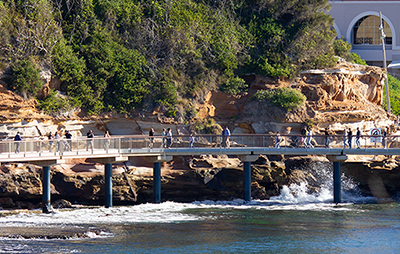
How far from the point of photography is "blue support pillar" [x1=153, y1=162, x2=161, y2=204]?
43.3 m

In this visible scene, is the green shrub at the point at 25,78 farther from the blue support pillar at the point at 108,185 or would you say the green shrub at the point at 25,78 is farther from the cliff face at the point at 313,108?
the cliff face at the point at 313,108

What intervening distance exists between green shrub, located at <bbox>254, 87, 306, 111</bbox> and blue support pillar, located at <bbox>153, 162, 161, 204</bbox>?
11369 millimetres

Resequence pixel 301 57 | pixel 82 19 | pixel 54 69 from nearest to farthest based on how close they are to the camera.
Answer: pixel 54 69 < pixel 82 19 < pixel 301 57

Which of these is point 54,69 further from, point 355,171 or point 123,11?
point 355,171

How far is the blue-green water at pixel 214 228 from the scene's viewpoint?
30.3m

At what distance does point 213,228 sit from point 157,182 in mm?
9581

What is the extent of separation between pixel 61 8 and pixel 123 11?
4.86 m

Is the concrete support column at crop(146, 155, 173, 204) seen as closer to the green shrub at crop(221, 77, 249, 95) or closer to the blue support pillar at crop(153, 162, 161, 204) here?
the blue support pillar at crop(153, 162, 161, 204)

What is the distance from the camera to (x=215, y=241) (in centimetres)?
3178

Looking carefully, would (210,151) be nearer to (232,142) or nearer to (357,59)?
(232,142)

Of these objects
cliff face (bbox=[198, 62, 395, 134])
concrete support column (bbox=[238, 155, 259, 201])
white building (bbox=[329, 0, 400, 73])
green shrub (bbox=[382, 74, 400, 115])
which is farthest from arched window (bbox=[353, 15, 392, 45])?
concrete support column (bbox=[238, 155, 259, 201])

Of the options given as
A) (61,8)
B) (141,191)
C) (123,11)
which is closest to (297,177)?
(141,191)

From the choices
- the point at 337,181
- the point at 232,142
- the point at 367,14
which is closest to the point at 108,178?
the point at 232,142

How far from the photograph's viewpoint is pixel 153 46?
51719 millimetres
